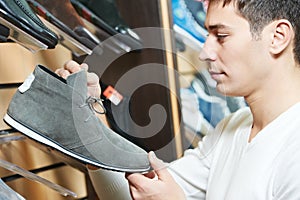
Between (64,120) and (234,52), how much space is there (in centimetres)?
35

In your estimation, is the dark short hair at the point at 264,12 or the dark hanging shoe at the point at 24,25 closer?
the dark hanging shoe at the point at 24,25

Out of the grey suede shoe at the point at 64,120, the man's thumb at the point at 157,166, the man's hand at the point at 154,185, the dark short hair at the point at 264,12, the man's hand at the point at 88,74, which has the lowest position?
the man's hand at the point at 154,185

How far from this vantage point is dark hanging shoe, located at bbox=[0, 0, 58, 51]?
570mm

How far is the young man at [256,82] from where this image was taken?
0.76 meters

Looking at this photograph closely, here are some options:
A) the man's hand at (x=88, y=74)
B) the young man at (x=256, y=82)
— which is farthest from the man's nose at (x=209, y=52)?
the man's hand at (x=88, y=74)

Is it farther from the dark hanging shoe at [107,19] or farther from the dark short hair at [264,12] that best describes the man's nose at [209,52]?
the dark hanging shoe at [107,19]

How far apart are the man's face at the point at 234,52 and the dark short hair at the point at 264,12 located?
0.03ft

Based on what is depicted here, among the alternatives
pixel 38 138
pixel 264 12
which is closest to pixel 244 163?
pixel 264 12

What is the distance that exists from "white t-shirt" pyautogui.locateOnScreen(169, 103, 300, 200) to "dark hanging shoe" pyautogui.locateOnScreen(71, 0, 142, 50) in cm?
33

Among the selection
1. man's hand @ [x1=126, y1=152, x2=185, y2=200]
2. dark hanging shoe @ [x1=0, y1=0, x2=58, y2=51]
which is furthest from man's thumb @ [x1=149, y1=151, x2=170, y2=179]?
dark hanging shoe @ [x1=0, y1=0, x2=58, y2=51]

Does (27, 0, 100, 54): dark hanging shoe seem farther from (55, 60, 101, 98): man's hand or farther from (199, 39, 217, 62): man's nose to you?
(199, 39, 217, 62): man's nose

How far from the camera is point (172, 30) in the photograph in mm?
1352

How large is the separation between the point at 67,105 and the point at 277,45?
1.37 feet

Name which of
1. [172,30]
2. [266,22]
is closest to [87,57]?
[266,22]
